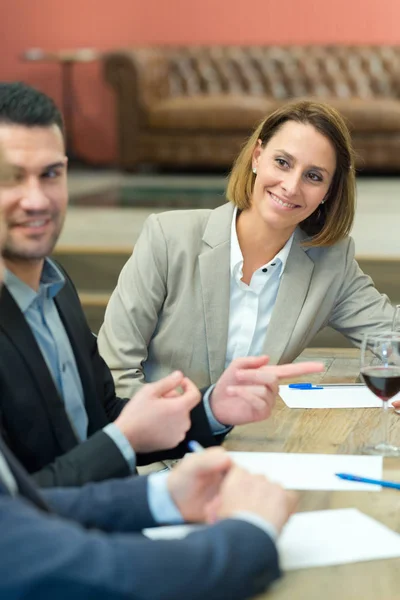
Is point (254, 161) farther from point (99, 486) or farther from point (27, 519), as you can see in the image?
point (27, 519)

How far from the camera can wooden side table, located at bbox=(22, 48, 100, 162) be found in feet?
28.2

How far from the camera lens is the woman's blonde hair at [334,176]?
2490 mm

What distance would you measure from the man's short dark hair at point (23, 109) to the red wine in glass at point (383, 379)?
2.16 ft

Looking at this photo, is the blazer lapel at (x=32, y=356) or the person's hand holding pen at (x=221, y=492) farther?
the blazer lapel at (x=32, y=356)

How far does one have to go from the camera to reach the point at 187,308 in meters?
2.50

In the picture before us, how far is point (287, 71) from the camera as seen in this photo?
8.70m

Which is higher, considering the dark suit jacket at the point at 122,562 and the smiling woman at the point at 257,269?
the dark suit jacket at the point at 122,562

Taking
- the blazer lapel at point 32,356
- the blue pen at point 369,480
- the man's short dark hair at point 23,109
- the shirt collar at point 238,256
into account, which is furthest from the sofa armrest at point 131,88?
the blue pen at point 369,480

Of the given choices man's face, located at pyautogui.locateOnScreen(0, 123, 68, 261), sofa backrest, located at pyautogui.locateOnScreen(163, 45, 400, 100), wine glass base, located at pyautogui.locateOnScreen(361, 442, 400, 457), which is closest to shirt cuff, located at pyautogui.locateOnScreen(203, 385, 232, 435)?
wine glass base, located at pyautogui.locateOnScreen(361, 442, 400, 457)

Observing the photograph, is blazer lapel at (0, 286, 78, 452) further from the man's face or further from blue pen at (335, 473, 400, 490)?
blue pen at (335, 473, 400, 490)

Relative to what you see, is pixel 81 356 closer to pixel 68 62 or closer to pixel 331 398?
pixel 331 398

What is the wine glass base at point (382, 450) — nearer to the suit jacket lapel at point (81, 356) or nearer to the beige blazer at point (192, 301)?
the suit jacket lapel at point (81, 356)

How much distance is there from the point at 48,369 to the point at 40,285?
171mm

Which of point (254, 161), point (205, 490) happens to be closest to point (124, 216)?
point (254, 161)
